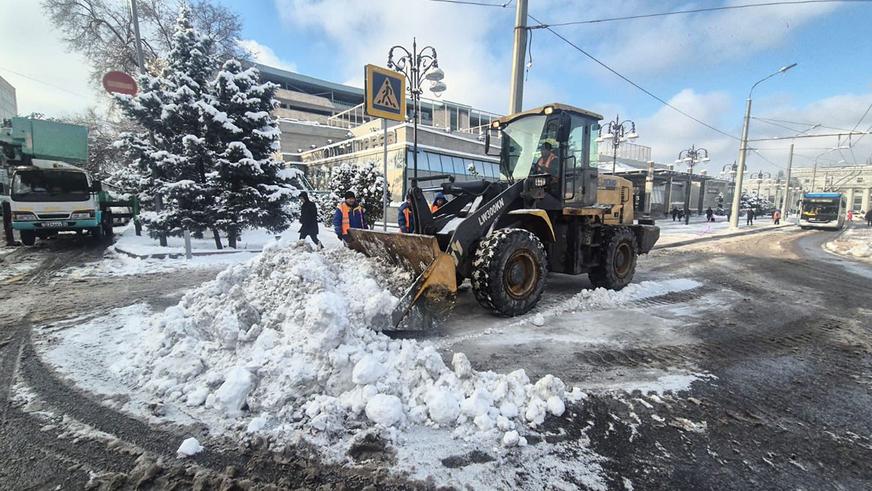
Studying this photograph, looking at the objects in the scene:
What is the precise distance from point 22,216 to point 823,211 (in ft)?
141

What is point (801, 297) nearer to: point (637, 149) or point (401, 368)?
point (401, 368)

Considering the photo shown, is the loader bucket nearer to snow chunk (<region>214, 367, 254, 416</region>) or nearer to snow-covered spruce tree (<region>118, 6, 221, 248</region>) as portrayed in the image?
snow chunk (<region>214, 367, 254, 416</region>)

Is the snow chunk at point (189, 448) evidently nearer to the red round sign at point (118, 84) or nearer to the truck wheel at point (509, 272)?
the truck wheel at point (509, 272)

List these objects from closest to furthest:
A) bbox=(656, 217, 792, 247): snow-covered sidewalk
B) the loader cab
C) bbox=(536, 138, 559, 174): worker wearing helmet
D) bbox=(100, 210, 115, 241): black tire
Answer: the loader cab
bbox=(536, 138, 559, 174): worker wearing helmet
bbox=(100, 210, 115, 241): black tire
bbox=(656, 217, 792, 247): snow-covered sidewalk

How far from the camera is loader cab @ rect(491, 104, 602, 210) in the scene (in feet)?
19.9

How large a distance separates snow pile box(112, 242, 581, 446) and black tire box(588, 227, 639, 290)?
13.4 feet

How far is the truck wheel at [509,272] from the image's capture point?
487cm

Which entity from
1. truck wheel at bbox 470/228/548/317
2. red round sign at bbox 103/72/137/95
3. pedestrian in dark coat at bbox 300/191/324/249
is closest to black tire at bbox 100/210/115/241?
red round sign at bbox 103/72/137/95

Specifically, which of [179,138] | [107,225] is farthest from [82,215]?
[179,138]

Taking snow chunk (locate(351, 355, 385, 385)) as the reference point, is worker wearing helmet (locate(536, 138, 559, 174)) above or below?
above

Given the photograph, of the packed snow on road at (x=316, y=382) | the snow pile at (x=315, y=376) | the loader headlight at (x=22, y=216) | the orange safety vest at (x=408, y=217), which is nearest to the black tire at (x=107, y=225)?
the loader headlight at (x=22, y=216)

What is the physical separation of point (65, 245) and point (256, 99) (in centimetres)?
781

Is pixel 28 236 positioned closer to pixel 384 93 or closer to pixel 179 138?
pixel 179 138

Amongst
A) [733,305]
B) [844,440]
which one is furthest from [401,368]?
[733,305]
